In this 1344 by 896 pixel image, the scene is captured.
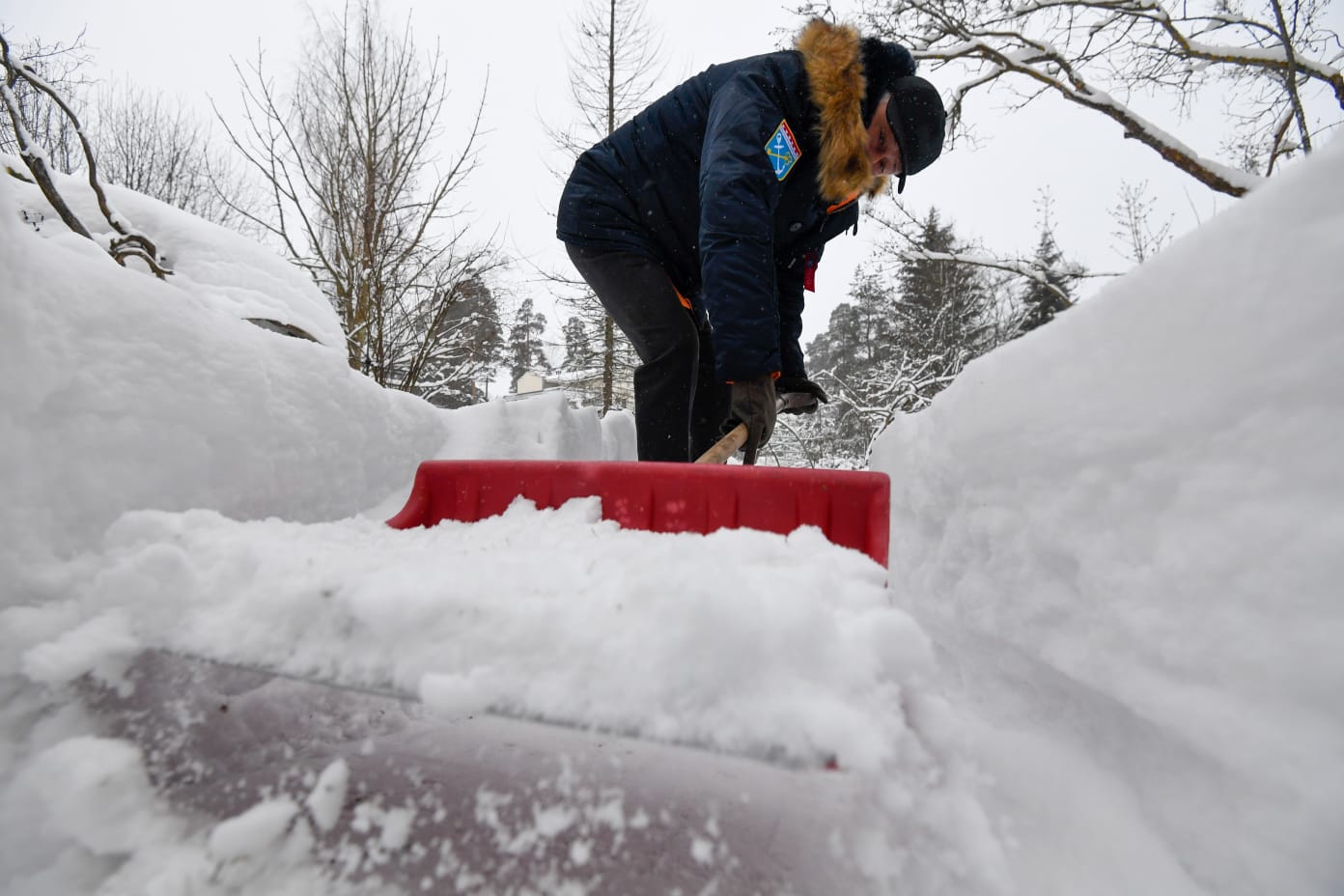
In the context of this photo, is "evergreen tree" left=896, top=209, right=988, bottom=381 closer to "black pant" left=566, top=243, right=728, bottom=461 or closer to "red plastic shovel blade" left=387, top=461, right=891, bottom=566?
"black pant" left=566, top=243, right=728, bottom=461

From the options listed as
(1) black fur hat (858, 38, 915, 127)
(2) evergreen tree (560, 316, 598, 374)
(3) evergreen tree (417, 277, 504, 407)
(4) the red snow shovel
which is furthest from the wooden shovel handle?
(2) evergreen tree (560, 316, 598, 374)

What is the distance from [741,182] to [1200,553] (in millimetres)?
1312

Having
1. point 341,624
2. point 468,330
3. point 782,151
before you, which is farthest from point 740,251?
point 468,330

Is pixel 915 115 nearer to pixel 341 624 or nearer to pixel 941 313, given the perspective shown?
pixel 341 624

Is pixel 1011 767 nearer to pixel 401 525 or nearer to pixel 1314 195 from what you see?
pixel 1314 195

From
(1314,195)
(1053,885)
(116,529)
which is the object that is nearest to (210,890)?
(116,529)

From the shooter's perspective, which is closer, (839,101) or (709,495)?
(709,495)

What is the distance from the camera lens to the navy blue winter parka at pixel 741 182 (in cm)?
157

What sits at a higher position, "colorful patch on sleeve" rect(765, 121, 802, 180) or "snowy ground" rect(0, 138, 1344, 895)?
"colorful patch on sleeve" rect(765, 121, 802, 180)

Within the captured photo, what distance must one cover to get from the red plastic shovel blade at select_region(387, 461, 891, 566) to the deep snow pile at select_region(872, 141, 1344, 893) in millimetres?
307

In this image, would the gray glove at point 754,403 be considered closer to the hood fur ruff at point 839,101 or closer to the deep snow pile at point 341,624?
the deep snow pile at point 341,624

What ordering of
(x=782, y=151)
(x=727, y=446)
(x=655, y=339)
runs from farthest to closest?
(x=655, y=339) < (x=782, y=151) < (x=727, y=446)

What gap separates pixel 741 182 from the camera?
1.56 meters

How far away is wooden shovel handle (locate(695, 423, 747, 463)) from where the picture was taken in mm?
1447
